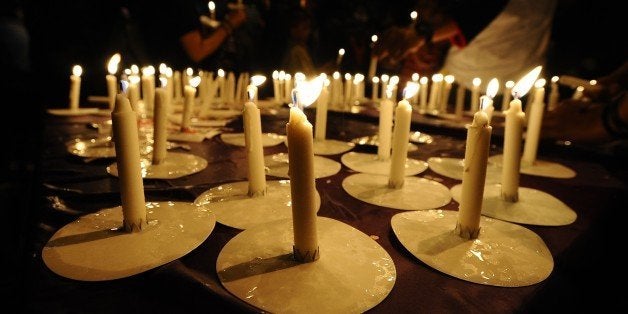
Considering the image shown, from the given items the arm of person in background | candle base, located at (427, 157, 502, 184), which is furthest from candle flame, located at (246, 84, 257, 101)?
the arm of person in background

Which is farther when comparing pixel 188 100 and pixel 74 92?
pixel 74 92

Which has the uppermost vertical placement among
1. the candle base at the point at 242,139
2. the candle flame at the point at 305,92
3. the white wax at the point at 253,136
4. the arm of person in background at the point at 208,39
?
the arm of person in background at the point at 208,39

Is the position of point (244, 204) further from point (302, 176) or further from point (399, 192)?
point (399, 192)

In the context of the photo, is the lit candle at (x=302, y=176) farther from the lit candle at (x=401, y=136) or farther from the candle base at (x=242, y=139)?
the candle base at (x=242, y=139)

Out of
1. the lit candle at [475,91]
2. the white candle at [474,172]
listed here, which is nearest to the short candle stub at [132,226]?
the white candle at [474,172]

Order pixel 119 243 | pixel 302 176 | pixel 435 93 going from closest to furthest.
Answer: pixel 302 176, pixel 119 243, pixel 435 93

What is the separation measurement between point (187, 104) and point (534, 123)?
2.24 meters

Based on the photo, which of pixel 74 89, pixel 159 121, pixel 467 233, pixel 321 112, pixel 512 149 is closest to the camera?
pixel 467 233

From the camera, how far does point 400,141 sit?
5.29 feet

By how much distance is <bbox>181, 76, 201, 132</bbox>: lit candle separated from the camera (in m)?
2.48

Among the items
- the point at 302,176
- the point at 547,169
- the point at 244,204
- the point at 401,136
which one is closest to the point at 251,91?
the point at 244,204

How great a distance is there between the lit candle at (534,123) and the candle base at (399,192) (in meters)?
0.79

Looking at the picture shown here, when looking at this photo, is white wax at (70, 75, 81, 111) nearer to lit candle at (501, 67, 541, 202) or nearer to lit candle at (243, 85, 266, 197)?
lit candle at (243, 85, 266, 197)

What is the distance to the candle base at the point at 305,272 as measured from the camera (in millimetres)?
874
